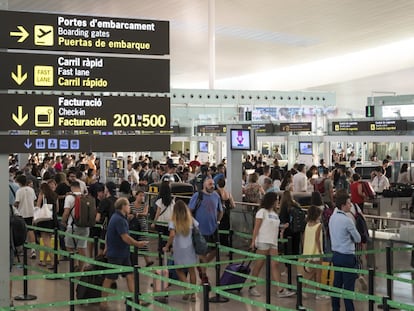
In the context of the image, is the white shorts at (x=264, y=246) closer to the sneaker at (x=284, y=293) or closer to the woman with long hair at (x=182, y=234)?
the sneaker at (x=284, y=293)

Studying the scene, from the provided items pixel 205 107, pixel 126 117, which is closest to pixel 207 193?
pixel 126 117

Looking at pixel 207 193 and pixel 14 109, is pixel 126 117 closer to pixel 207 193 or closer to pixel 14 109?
pixel 14 109

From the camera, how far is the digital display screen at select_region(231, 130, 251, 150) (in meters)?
16.5

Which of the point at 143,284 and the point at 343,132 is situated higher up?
the point at 343,132

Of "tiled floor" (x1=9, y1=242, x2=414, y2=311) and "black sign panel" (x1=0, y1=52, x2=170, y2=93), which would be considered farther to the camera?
"tiled floor" (x1=9, y1=242, x2=414, y2=311)

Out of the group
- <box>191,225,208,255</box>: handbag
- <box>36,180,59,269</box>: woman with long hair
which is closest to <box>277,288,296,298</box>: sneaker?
<box>191,225,208,255</box>: handbag

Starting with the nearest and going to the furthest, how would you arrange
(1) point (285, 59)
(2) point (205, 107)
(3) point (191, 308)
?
(3) point (191, 308) → (2) point (205, 107) → (1) point (285, 59)

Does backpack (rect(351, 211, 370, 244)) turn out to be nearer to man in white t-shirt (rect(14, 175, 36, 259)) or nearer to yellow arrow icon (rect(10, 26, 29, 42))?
yellow arrow icon (rect(10, 26, 29, 42))

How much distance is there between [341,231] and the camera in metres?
9.49

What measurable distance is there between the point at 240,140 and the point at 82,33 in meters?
8.91

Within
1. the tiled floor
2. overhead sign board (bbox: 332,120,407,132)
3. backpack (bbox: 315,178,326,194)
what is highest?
overhead sign board (bbox: 332,120,407,132)

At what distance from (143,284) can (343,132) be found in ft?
56.7

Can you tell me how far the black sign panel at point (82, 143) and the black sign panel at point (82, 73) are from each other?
0.50m

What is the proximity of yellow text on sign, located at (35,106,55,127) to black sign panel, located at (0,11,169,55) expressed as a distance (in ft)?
1.96
